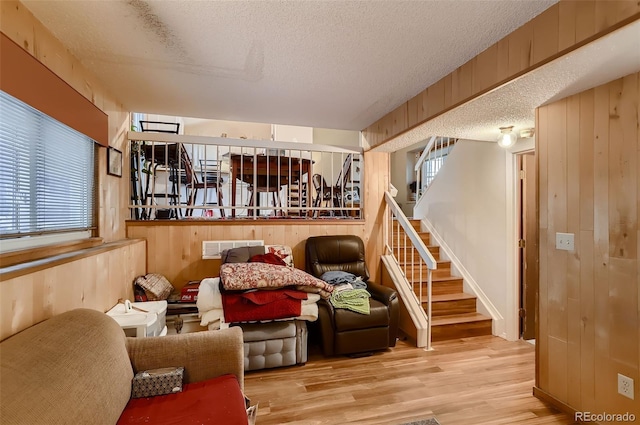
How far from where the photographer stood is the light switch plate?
2041 millimetres

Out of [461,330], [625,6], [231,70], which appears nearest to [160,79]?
[231,70]

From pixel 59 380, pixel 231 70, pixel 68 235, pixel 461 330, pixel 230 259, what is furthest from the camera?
pixel 461 330

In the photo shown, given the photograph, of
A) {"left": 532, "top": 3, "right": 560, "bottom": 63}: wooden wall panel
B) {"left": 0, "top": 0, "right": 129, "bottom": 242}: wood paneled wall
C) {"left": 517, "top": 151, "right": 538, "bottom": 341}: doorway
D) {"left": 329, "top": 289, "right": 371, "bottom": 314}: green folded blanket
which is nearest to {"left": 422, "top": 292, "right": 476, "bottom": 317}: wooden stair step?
{"left": 517, "top": 151, "right": 538, "bottom": 341}: doorway

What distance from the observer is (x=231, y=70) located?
2268mm

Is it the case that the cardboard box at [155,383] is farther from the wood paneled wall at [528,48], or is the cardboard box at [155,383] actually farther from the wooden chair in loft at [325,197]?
the wooden chair in loft at [325,197]

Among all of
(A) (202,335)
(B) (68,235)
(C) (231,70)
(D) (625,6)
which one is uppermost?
(C) (231,70)

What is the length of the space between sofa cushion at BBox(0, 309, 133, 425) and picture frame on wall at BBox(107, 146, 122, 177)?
156 centimetres

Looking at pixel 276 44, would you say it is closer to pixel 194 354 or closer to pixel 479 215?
pixel 194 354

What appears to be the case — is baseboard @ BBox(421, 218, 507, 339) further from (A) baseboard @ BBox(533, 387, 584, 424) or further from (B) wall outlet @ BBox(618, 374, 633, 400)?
(B) wall outlet @ BBox(618, 374, 633, 400)

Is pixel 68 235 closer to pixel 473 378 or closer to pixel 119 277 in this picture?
pixel 119 277

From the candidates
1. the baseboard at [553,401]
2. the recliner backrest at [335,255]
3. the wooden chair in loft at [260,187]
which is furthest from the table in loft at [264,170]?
the baseboard at [553,401]

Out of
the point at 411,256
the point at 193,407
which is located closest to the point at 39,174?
the point at 193,407

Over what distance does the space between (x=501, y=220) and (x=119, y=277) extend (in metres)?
3.80

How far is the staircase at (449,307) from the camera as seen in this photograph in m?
3.29
